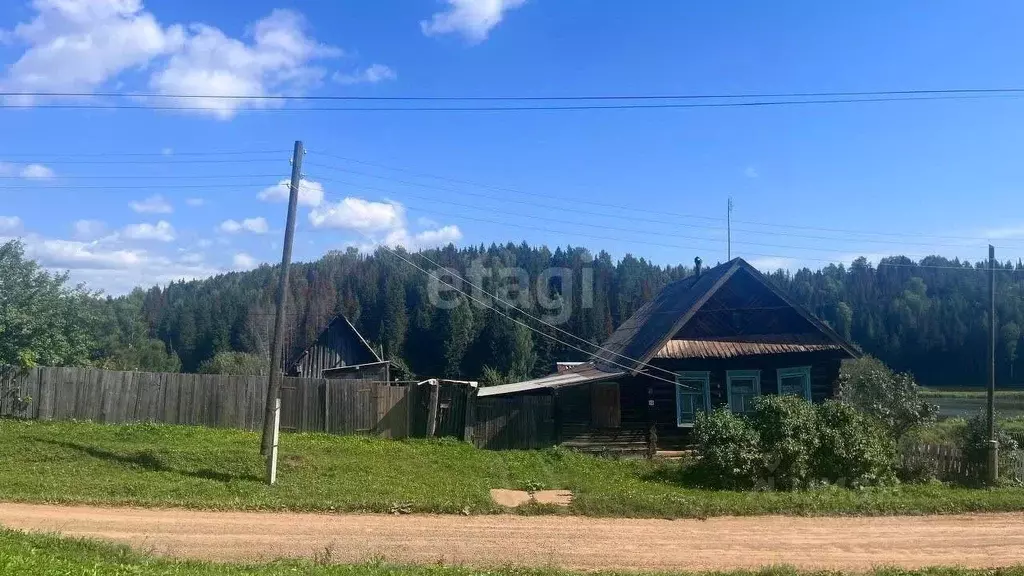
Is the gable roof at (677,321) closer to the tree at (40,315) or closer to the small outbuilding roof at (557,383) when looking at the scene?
the small outbuilding roof at (557,383)

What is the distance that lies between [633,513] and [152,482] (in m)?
9.33

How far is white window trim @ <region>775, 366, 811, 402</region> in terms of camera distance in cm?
2370

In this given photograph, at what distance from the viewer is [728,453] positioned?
16.9 metres

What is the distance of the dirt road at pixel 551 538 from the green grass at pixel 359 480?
57cm

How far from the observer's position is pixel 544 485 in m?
16.4

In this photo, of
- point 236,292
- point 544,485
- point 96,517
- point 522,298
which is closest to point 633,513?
point 544,485

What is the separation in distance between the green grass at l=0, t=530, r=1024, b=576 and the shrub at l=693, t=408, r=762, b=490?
668 centimetres

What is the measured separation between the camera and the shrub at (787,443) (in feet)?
55.1

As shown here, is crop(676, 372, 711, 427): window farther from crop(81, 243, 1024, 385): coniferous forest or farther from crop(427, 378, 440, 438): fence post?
crop(81, 243, 1024, 385): coniferous forest

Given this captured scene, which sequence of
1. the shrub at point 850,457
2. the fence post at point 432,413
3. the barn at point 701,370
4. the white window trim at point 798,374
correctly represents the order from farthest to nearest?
the white window trim at point 798,374 → the fence post at point 432,413 → the barn at point 701,370 → the shrub at point 850,457

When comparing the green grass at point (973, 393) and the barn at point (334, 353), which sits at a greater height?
the barn at point (334, 353)

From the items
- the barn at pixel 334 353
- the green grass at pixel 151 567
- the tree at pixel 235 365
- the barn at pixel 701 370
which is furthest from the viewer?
the tree at pixel 235 365

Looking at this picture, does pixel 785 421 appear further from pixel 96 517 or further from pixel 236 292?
pixel 236 292

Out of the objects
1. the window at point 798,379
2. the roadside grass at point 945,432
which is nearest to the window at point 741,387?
the window at point 798,379
